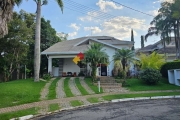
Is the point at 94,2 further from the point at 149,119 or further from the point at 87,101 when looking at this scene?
the point at 149,119

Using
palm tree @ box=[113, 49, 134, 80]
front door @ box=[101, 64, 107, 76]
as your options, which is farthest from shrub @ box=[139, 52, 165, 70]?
front door @ box=[101, 64, 107, 76]

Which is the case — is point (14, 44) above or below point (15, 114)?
above

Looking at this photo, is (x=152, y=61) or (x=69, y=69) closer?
(x=152, y=61)

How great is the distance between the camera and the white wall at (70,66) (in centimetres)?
2550

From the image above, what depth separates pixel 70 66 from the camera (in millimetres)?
25656

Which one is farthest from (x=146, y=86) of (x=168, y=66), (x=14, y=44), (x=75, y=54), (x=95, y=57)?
(x=14, y=44)

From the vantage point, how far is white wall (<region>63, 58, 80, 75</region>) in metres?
25.5

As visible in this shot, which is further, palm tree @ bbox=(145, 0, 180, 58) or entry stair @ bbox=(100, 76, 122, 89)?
palm tree @ bbox=(145, 0, 180, 58)

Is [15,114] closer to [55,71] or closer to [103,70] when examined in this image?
[103,70]

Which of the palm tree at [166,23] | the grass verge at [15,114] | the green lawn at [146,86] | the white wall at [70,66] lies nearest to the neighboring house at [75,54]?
the white wall at [70,66]

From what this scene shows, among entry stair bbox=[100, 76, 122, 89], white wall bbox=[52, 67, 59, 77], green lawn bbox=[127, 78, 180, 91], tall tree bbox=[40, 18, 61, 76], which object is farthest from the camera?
tall tree bbox=[40, 18, 61, 76]

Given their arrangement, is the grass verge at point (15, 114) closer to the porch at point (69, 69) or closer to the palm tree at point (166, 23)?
the porch at point (69, 69)

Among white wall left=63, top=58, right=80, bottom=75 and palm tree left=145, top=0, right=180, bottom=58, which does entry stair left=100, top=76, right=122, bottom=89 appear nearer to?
white wall left=63, top=58, right=80, bottom=75

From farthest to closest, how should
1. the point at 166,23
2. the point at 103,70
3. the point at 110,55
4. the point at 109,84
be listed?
the point at 166,23, the point at 103,70, the point at 110,55, the point at 109,84
